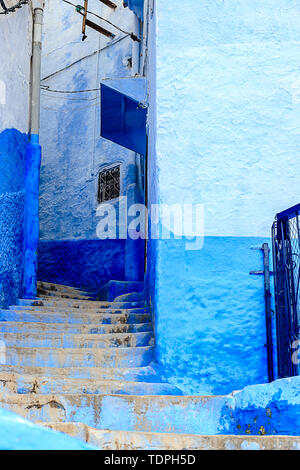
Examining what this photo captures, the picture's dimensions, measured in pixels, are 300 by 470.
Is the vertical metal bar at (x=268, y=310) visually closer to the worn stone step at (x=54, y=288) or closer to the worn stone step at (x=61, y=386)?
the worn stone step at (x=61, y=386)

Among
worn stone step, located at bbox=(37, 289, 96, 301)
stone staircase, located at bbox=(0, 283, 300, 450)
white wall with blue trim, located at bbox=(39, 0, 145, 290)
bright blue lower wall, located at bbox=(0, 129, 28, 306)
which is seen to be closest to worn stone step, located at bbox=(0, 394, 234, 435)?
stone staircase, located at bbox=(0, 283, 300, 450)

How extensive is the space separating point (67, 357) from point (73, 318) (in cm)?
117

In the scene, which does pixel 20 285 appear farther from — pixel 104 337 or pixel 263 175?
pixel 263 175

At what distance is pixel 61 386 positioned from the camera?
392 cm

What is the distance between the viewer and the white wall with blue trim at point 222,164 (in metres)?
4.93

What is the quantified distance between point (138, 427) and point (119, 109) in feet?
18.8

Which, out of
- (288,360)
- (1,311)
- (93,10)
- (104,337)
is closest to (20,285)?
(1,311)

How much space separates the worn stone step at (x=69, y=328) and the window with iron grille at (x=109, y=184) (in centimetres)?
589

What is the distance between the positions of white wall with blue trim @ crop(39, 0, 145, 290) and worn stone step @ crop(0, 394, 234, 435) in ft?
24.1

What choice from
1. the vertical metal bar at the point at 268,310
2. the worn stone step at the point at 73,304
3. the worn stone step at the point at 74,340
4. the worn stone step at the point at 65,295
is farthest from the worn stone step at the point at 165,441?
the worn stone step at the point at 65,295

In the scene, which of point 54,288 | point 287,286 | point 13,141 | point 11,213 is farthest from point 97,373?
point 54,288

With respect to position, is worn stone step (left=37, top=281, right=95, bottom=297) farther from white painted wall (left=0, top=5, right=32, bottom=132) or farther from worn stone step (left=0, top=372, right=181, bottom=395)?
worn stone step (left=0, top=372, right=181, bottom=395)

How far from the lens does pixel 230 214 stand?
520cm

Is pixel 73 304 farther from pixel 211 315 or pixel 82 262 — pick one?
pixel 82 262
